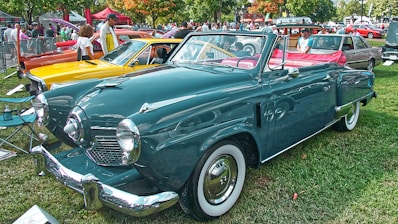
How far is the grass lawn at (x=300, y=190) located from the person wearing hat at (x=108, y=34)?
13.3 ft

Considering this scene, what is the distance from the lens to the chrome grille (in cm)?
280

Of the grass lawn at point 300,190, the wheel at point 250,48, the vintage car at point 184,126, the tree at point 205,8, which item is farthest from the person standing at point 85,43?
the tree at point 205,8

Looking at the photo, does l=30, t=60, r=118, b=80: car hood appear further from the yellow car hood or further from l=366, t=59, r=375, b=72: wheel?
l=366, t=59, r=375, b=72: wheel

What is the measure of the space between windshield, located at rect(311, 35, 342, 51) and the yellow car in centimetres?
544

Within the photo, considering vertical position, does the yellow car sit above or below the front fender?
above

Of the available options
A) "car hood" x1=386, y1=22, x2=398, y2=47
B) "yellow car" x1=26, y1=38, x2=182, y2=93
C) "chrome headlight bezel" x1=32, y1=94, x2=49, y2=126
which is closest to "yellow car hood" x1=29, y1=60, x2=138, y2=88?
"yellow car" x1=26, y1=38, x2=182, y2=93

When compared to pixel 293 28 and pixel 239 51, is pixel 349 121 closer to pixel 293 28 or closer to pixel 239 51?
pixel 239 51

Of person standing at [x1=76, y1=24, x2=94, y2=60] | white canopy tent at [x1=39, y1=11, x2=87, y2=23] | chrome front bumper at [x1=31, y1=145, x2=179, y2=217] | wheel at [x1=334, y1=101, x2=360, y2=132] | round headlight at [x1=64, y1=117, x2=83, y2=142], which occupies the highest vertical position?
white canopy tent at [x1=39, y1=11, x2=87, y2=23]

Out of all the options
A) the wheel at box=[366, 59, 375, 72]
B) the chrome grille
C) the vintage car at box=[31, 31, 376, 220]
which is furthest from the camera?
the wheel at box=[366, 59, 375, 72]

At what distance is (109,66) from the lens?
657 centimetres

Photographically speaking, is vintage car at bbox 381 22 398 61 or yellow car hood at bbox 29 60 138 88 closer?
yellow car hood at bbox 29 60 138 88

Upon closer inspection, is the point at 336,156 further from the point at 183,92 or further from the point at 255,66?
the point at 183,92

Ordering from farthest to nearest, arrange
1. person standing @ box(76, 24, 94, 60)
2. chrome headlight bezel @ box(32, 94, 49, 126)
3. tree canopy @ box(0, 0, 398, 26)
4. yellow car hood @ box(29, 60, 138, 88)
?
1. tree canopy @ box(0, 0, 398, 26)
2. person standing @ box(76, 24, 94, 60)
3. yellow car hood @ box(29, 60, 138, 88)
4. chrome headlight bezel @ box(32, 94, 49, 126)

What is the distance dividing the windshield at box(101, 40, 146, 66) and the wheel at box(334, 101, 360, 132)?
Answer: 3926 mm
